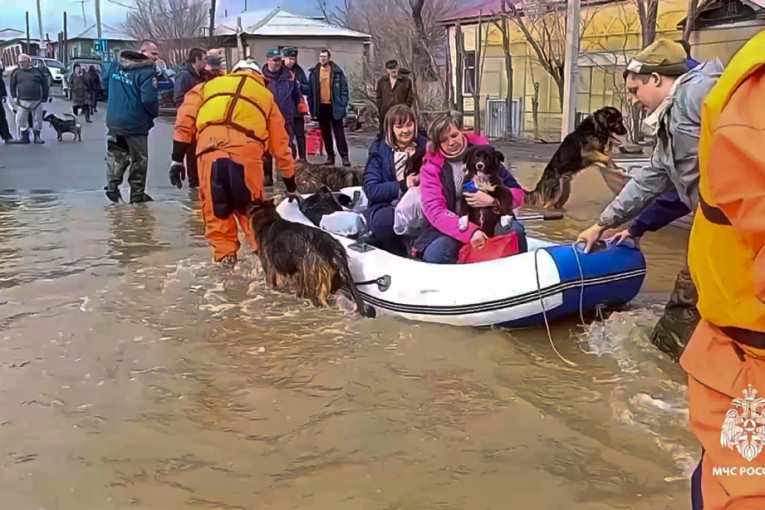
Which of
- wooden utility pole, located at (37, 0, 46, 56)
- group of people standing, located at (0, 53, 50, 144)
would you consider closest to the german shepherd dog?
group of people standing, located at (0, 53, 50, 144)

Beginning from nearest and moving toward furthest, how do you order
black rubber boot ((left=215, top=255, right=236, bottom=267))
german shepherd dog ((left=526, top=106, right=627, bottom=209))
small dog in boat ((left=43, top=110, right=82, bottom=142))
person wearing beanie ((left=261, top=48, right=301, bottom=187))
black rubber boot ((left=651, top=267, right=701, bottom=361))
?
1. black rubber boot ((left=651, top=267, right=701, bottom=361))
2. black rubber boot ((left=215, top=255, right=236, bottom=267))
3. german shepherd dog ((left=526, top=106, right=627, bottom=209))
4. person wearing beanie ((left=261, top=48, right=301, bottom=187))
5. small dog in boat ((left=43, top=110, right=82, bottom=142))

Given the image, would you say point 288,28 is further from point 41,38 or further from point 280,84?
point 41,38

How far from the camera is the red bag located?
536 centimetres

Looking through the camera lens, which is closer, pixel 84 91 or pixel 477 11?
pixel 477 11

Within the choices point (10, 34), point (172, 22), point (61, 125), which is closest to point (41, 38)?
point (10, 34)

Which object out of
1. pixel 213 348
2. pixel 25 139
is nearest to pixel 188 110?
pixel 213 348

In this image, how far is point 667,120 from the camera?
11.8 ft

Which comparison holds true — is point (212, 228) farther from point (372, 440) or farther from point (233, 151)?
point (372, 440)

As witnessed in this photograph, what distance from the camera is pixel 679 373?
4434 mm

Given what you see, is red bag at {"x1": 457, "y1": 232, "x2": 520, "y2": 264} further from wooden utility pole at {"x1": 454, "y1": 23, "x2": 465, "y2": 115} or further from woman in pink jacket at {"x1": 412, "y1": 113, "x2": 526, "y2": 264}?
wooden utility pole at {"x1": 454, "y1": 23, "x2": 465, "y2": 115}

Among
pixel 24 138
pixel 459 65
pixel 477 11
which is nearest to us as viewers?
pixel 24 138

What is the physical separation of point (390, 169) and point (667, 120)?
279 cm

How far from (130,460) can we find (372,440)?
103 cm

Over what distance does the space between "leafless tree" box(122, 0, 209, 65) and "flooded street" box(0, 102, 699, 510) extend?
34.9 meters
